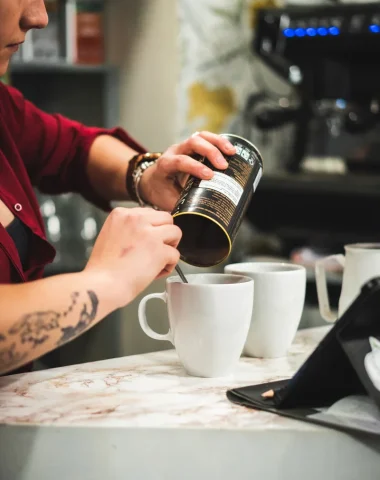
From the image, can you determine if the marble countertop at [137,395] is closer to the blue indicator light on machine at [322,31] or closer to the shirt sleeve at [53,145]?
the shirt sleeve at [53,145]

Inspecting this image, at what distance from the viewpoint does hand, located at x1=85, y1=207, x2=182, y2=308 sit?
3.26 feet

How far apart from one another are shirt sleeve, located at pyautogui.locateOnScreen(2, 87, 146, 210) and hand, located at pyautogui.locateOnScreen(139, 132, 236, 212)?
206 millimetres

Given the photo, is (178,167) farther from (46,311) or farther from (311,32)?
(311,32)

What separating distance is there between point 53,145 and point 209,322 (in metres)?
0.73

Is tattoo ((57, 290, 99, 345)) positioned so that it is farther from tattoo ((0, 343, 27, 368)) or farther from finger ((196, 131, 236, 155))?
finger ((196, 131, 236, 155))

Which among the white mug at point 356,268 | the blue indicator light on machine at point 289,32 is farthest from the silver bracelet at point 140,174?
the blue indicator light on machine at point 289,32

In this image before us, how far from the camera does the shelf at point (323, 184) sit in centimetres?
273

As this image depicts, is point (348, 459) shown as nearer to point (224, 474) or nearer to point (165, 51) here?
point (224, 474)

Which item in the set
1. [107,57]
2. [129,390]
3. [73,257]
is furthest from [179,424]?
[107,57]

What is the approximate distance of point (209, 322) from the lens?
1.06 metres

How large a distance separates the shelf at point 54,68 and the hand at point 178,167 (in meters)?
1.51

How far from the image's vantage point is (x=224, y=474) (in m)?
0.88

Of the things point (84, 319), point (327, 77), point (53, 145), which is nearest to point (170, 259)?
point (84, 319)

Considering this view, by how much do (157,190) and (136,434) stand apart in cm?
69
